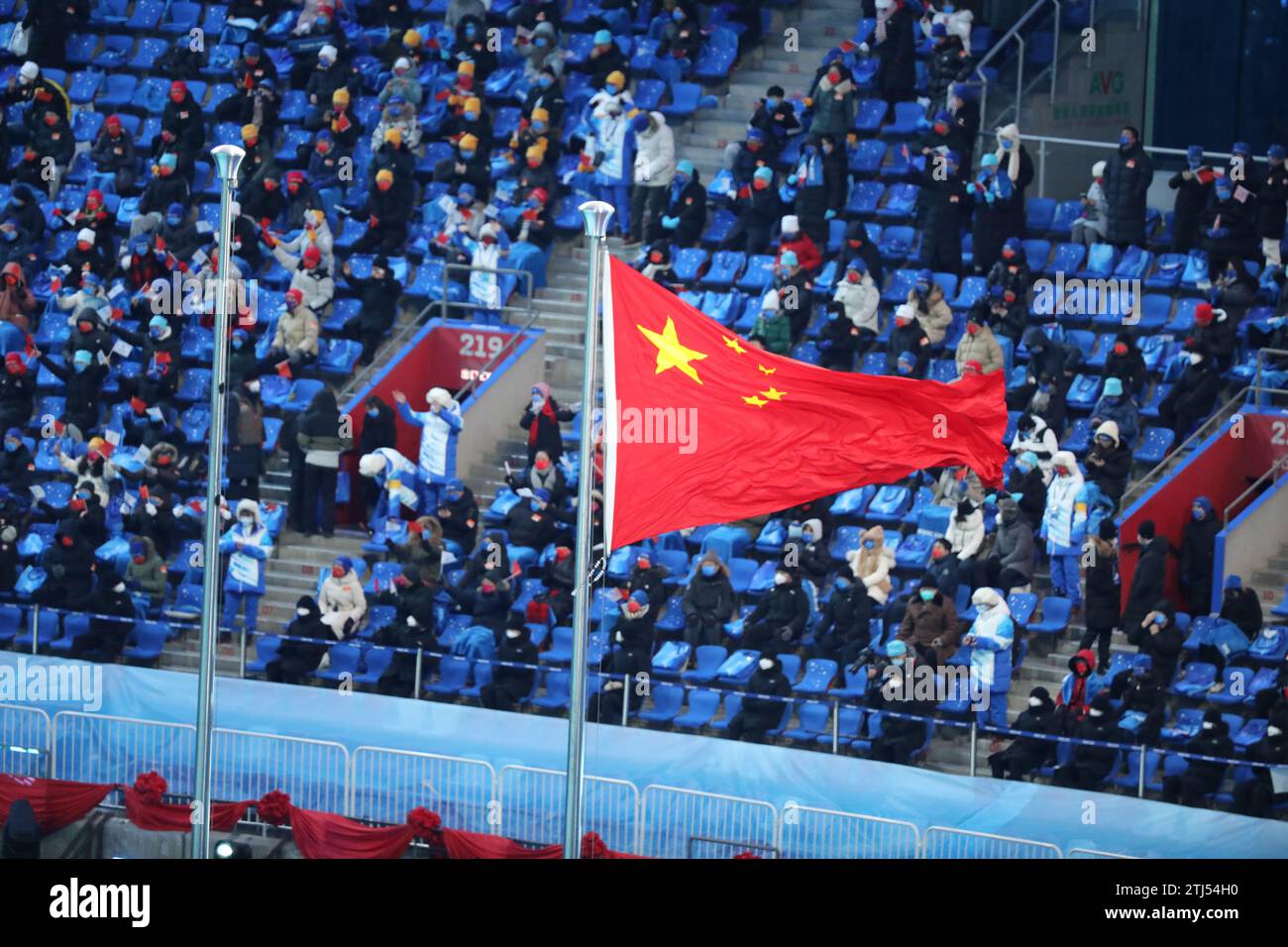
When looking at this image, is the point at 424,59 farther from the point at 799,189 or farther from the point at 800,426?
the point at 800,426

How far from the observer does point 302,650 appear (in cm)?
2403

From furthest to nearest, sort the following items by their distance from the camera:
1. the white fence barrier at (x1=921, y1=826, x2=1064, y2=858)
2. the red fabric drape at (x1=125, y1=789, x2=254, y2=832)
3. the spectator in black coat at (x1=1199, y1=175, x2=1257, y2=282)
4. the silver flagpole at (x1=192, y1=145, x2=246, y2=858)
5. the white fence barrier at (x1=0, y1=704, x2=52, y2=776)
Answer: the spectator in black coat at (x1=1199, y1=175, x2=1257, y2=282) < the white fence barrier at (x1=0, y1=704, x2=52, y2=776) < the red fabric drape at (x1=125, y1=789, x2=254, y2=832) < the white fence barrier at (x1=921, y1=826, x2=1064, y2=858) < the silver flagpole at (x1=192, y1=145, x2=246, y2=858)

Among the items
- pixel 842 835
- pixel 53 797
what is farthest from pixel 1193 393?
pixel 53 797

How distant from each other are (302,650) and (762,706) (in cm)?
440

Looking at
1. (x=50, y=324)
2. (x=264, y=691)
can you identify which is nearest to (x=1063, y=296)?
(x=264, y=691)

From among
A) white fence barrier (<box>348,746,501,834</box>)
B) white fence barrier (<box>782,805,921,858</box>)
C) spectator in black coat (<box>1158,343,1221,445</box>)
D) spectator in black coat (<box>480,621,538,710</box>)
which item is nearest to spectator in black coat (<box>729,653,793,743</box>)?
spectator in black coat (<box>480,621,538,710</box>)

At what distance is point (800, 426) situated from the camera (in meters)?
16.2

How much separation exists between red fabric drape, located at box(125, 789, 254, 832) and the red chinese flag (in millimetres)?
6094

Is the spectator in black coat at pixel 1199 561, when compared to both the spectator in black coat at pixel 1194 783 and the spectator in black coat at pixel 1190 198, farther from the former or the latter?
the spectator in black coat at pixel 1190 198

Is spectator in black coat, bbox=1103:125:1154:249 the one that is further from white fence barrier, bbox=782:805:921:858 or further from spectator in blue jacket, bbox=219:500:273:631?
spectator in blue jacket, bbox=219:500:273:631

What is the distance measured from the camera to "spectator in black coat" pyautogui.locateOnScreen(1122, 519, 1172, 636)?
2269 centimetres

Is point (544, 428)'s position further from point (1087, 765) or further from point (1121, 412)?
point (1087, 765)

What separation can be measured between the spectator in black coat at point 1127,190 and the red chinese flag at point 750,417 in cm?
1014
